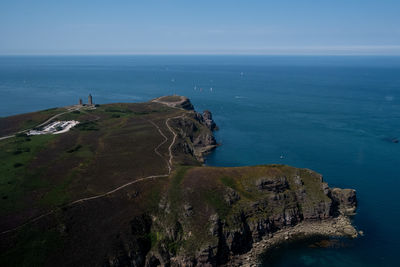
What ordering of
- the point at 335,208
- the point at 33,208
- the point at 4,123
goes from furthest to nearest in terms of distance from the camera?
the point at 4,123 → the point at 335,208 → the point at 33,208

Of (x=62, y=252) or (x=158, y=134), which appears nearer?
(x=62, y=252)

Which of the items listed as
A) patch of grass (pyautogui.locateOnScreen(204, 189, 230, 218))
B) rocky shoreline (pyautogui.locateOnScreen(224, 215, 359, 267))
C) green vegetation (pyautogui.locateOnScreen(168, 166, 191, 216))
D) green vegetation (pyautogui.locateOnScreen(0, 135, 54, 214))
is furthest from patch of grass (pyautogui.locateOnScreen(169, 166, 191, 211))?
green vegetation (pyautogui.locateOnScreen(0, 135, 54, 214))

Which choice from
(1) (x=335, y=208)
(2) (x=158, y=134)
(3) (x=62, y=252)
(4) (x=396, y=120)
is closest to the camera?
(3) (x=62, y=252)

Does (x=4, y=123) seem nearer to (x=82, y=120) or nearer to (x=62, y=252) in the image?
(x=82, y=120)

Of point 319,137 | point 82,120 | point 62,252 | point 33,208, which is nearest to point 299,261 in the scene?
point 62,252

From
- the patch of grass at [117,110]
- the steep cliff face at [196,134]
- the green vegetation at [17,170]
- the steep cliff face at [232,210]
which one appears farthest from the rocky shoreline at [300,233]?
Result: the patch of grass at [117,110]

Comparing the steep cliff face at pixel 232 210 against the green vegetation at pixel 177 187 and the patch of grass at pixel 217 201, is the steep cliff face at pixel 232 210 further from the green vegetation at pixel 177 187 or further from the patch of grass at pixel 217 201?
the green vegetation at pixel 177 187

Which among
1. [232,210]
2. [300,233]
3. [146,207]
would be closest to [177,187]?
[146,207]

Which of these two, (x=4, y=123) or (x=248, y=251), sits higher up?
(x=4, y=123)
